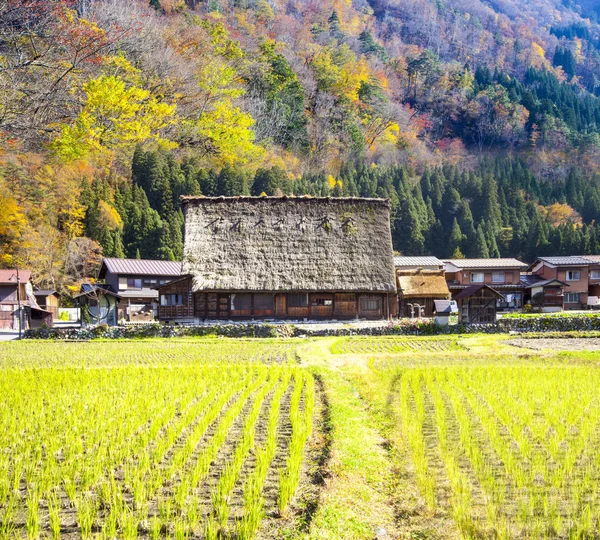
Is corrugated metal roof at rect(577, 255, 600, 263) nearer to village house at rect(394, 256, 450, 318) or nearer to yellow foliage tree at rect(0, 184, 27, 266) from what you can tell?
village house at rect(394, 256, 450, 318)

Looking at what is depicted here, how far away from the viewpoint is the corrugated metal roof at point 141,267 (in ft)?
109

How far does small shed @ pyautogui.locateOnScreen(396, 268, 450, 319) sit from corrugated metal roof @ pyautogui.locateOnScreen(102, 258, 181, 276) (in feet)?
44.1

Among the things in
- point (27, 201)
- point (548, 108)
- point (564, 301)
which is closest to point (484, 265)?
point (564, 301)

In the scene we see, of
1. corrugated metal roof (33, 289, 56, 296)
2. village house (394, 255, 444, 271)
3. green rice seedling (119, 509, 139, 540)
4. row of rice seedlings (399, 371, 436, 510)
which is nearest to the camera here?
green rice seedling (119, 509, 139, 540)

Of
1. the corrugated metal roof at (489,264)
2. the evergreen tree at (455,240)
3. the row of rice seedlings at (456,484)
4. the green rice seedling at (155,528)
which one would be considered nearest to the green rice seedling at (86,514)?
the green rice seedling at (155,528)

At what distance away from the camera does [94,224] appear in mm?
38125

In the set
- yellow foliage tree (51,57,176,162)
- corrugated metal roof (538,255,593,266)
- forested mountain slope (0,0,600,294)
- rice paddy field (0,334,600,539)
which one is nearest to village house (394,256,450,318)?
corrugated metal roof (538,255,593,266)

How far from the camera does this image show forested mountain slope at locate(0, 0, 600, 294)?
1221 cm

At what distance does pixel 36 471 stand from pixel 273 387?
16.8 feet

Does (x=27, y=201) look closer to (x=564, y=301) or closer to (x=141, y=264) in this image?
(x=141, y=264)

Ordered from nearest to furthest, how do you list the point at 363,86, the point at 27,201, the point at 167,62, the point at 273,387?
1. the point at 273,387
2. the point at 27,201
3. the point at 167,62
4. the point at 363,86

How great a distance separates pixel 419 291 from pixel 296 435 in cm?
2560

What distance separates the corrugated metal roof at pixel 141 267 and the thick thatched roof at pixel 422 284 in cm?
1344

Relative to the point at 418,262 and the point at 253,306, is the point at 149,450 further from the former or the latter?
the point at 418,262
